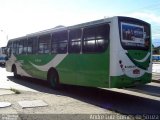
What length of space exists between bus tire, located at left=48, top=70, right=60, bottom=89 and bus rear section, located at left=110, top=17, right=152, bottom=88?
4.50 meters

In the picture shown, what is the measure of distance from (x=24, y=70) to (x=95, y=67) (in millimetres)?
8589

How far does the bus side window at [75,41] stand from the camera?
42.2 feet

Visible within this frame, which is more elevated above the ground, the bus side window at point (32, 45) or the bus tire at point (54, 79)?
the bus side window at point (32, 45)

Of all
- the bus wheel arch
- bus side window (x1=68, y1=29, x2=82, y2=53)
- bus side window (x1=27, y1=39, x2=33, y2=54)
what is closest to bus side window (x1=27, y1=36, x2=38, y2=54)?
bus side window (x1=27, y1=39, x2=33, y2=54)

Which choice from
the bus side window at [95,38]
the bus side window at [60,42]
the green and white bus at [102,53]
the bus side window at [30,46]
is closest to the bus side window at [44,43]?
the green and white bus at [102,53]

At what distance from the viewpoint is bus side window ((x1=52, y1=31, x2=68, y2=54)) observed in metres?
14.0

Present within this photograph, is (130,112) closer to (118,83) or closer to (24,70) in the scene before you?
(118,83)

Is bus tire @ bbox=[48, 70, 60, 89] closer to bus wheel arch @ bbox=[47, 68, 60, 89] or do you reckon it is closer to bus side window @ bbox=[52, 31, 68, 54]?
bus wheel arch @ bbox=[47, 68, 60, 89]

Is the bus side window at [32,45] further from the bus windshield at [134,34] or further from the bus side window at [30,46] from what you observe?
the bus windshield at [134,34]

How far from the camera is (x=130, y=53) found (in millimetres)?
11242

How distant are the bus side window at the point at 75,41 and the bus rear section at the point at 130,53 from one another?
2324mm

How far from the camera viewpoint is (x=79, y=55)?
12.7 metres

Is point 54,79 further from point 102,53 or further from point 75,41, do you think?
point 102,53

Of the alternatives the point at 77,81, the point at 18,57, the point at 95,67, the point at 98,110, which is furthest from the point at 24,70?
the point at 98,110
